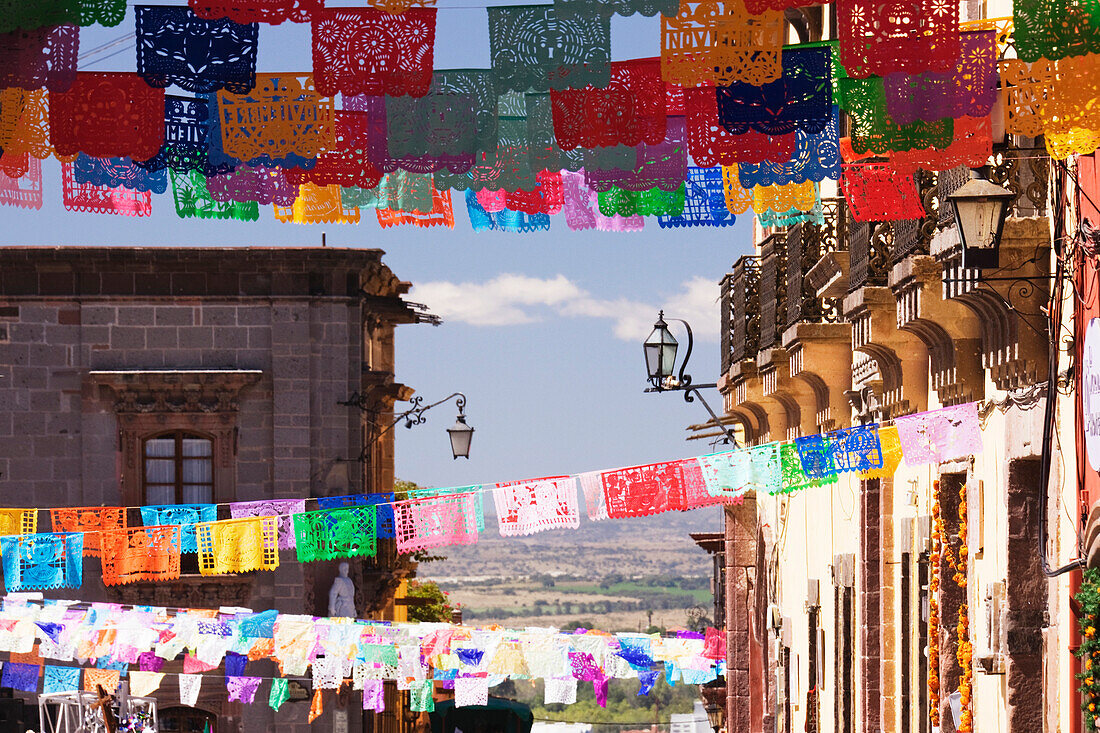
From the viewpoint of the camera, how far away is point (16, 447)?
2827 cm

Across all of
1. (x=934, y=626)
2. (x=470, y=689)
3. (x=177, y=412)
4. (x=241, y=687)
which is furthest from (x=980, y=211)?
(x=177, y=412)

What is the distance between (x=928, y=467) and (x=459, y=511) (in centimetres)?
625

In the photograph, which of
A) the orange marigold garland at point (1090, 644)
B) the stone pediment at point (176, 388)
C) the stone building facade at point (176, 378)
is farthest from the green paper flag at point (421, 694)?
the orange marigold garland at point (1090, 644)

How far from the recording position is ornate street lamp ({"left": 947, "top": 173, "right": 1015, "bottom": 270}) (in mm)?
9391

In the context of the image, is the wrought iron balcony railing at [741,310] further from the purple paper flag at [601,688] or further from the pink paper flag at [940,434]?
the pink paper flag at [940,434]

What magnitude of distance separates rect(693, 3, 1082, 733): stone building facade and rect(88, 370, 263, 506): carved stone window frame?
9.89 metres

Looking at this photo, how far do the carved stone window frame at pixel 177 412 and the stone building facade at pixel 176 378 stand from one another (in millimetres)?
23

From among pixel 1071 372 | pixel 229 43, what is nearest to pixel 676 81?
pixel 229 43

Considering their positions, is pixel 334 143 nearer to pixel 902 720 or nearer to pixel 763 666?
pixel 902 720

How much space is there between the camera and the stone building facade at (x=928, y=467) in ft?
32.9

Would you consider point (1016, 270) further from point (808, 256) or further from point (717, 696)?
point (717, 696)

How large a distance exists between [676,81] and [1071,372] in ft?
10.3

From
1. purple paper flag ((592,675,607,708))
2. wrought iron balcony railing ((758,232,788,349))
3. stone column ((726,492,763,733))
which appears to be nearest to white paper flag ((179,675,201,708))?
purple paper flag ((592,675,607,708))

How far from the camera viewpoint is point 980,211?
30.9 ft
